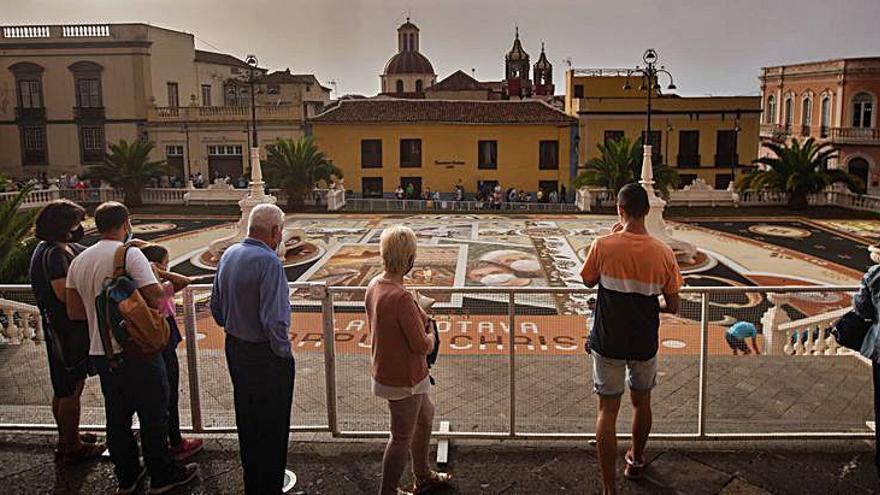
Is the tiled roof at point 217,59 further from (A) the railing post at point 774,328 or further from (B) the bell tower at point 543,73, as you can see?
(A) the railing post at point 774,328

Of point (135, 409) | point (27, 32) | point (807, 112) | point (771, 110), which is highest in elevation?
point (27, 32)

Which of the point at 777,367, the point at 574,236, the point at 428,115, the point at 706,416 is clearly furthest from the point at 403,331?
the point at 428,115

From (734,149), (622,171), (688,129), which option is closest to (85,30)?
(622,171)

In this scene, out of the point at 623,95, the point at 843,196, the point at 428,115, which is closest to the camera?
the point at 843,196

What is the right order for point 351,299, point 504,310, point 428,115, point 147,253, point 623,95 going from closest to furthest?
point 147,253
point 351,299
point 504,310
point 428,115
point 623,95

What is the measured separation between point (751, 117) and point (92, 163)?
113ft

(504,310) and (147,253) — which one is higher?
(147,253)

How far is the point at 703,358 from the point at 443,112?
115 ft

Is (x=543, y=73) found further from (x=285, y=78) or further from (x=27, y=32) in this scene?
(x=27, y=32)

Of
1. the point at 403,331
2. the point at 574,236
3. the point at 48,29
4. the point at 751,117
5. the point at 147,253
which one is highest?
the point at 48,29

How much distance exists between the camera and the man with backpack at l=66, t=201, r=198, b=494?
13.9ft

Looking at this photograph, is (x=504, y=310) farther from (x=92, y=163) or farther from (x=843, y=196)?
(x=92, y=163)

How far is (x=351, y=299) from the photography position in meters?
5.28

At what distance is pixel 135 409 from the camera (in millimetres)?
4410
